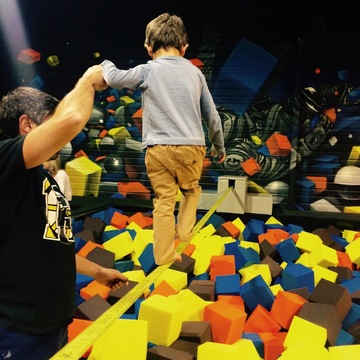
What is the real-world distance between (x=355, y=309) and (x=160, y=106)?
1.57 metres

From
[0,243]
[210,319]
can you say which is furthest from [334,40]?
[0,243]

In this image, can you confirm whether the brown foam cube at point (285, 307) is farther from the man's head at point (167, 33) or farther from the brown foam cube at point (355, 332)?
the man's head at point (167, 33)

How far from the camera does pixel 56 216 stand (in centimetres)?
110

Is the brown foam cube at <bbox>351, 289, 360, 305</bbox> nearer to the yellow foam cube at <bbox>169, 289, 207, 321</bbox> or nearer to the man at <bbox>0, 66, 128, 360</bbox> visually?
the yellow foam cube at <bbox>169, 289, 207, 321</bbox>

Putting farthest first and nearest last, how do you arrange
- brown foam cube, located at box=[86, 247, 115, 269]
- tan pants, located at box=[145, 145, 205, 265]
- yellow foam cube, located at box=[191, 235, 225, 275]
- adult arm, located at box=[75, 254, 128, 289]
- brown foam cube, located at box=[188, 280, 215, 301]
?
yellow foam cube, located at box=[191, 235, 225, 275], brown foam cube, located at box=[86, 247, 115, 269], brown foam cube, located at box=[188, 280, 215, 301], tan pants, located at box=[145, 145, 205, 265], adult arm, located at box=[75, 254, 128, 289]

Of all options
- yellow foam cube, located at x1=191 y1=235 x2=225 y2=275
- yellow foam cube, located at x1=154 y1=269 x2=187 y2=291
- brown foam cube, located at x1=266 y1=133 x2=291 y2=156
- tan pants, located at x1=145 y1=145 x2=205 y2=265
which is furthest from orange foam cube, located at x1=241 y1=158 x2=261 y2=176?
tan pants, located at x1=145 y1=145 x2=205 y2=265

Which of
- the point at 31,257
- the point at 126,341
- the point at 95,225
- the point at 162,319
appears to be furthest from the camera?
the point at 95,225

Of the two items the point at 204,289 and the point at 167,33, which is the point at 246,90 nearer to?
the point at 167,33

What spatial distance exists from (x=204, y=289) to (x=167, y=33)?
147 centimetres

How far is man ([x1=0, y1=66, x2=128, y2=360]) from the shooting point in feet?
2.91

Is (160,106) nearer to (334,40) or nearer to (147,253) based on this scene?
(147,253)

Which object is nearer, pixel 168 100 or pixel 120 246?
pixel 168 100

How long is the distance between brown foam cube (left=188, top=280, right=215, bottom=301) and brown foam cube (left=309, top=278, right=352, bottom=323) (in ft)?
1.89

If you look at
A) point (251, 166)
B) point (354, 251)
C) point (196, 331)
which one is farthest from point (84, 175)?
point (196, 331)
